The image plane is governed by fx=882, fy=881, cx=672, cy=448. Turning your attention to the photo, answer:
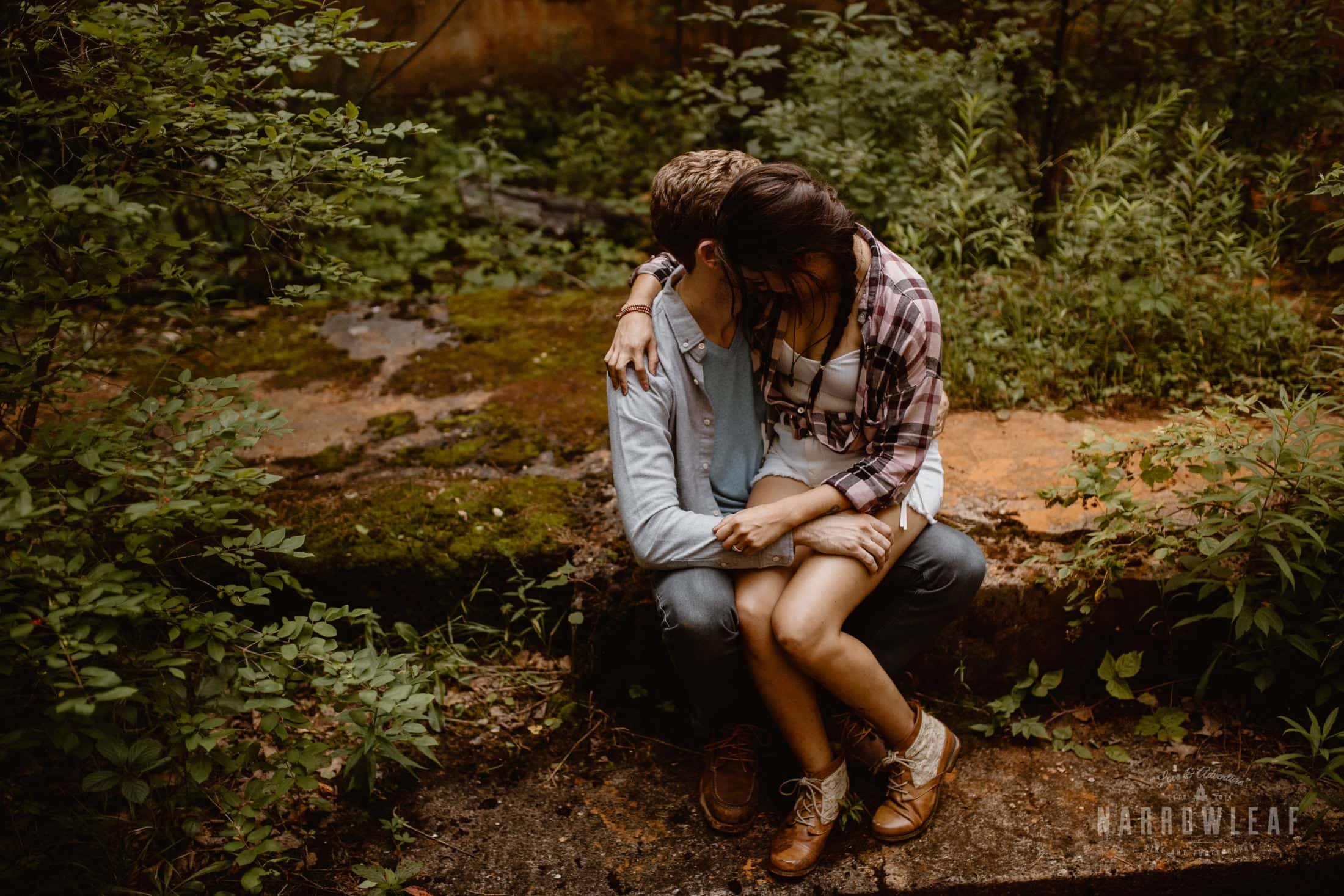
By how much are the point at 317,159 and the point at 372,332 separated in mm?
1656

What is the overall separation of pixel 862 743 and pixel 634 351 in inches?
47.1

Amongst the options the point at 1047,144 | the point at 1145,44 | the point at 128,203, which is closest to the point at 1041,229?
the point at 1047,144

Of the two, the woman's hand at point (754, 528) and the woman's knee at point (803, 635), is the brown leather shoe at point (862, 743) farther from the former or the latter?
the woman's hand at point (754, 528)

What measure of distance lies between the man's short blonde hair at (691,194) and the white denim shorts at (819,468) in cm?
59

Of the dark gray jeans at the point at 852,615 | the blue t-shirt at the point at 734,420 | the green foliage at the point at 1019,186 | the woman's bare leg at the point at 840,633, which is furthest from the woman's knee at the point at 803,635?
the green foliage at the point at 1019,186

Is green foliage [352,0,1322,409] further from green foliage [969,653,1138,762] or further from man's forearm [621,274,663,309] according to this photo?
man's forearm [621,274,663,309]

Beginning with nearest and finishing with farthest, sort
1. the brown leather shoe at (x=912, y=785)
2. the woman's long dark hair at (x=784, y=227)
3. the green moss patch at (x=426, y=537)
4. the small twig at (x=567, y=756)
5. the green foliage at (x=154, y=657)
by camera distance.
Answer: the green foliage at (x=154, y=657), the woman's long dark hair at (x=784, y=227), the brown leather shoe at (x=912, y=785), the small twig at (x=567, y=756), the green moss patch at (x=426, y=537)

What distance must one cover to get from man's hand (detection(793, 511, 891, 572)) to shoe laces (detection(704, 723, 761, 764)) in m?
0.56

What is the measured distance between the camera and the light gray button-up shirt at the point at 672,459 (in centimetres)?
217

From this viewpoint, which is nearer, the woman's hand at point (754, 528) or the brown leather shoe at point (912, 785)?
the woman's hand at point (754, 528)

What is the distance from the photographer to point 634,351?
2238 mm

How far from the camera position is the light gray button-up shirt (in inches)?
85.5

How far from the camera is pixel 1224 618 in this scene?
2494mm

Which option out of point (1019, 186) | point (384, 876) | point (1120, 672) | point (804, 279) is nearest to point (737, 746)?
point (384, 876)
